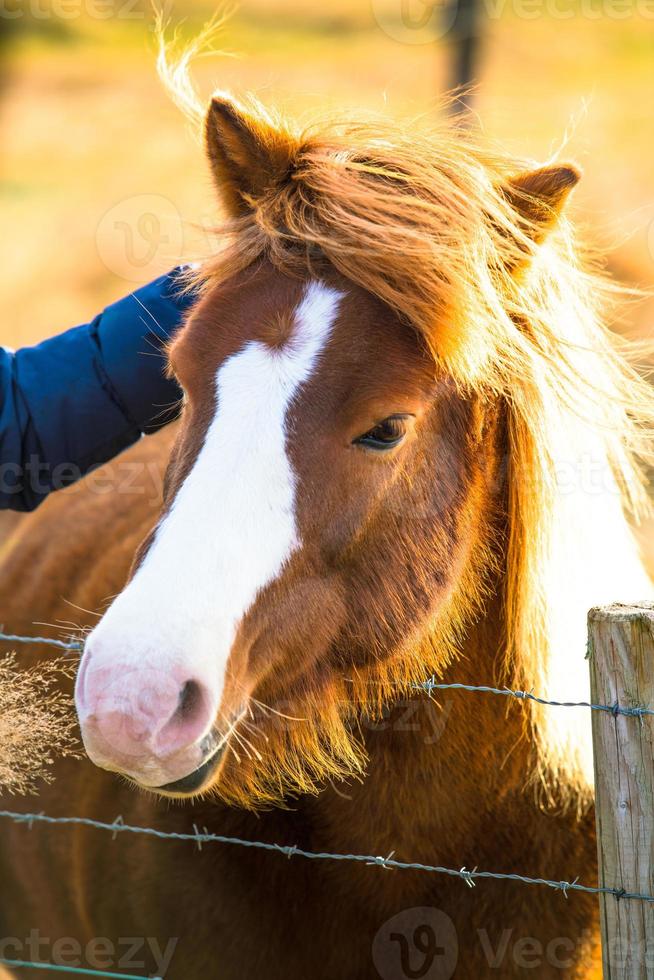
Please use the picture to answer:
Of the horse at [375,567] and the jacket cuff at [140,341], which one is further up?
the jacket cuff at [140,341]

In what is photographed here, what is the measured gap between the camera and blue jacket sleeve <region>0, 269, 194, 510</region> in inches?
112

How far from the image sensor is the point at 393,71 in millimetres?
22516

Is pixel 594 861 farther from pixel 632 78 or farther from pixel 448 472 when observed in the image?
pixel 632 78

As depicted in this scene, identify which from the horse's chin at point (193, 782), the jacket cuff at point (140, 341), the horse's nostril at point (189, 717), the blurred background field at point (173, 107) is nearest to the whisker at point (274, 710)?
the horse's chin at point (193, 782)

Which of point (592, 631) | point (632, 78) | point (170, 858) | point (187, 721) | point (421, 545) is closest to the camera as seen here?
point (187, 721)

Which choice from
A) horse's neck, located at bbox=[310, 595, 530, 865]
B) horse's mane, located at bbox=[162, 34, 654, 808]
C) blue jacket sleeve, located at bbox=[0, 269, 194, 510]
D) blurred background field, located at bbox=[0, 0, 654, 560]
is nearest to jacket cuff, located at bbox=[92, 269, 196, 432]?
blue jacket sleeve, located at bbox=[0, 269, 194, 510]

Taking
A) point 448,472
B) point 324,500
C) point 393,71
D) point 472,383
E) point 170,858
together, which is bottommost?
point 170,858

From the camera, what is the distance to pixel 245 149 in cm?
248

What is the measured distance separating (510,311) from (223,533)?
1.00m

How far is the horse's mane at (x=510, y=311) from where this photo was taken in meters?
2.21

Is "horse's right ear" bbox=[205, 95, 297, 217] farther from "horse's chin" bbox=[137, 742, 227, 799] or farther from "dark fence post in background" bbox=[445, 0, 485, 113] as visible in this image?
"dark fence post in background" bbox=[445, 0, 485, 113]

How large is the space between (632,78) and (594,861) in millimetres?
23461

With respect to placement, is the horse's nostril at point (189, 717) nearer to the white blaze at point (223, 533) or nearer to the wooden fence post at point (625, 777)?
the white blaze at point (223, 533)

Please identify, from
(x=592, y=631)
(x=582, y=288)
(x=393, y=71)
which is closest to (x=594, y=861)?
(x=592, y=631)
